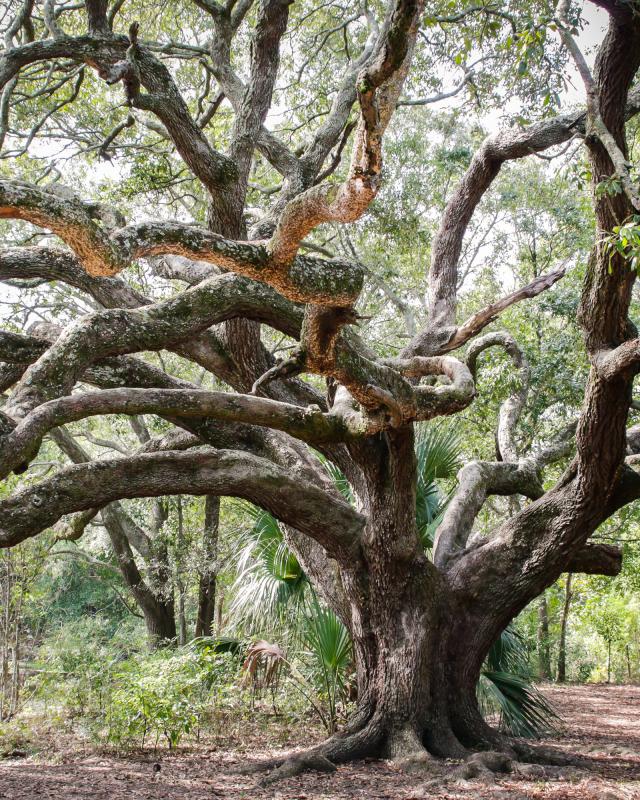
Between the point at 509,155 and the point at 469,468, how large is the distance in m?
2.94

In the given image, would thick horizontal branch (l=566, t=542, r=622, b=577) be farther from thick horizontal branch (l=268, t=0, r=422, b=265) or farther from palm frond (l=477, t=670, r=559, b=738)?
thick horizontal branch (l=268, t=0, r=422, b=265)

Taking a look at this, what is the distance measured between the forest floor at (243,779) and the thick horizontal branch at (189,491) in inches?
61.4

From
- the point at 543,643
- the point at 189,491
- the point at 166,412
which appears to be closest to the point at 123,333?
the point at 166,412

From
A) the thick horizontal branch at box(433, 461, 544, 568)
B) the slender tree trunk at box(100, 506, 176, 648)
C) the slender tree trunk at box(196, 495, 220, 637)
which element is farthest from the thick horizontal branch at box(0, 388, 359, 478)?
the slender tree trunk at box(100, 506, 176, 648)

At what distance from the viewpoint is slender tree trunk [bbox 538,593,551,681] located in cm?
1356

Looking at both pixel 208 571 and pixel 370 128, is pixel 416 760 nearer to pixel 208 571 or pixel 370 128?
pixel 370 128

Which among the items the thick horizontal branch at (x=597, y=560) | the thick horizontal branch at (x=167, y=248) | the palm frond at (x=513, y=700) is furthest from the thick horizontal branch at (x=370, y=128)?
the palm frond at (x=513, y=700)

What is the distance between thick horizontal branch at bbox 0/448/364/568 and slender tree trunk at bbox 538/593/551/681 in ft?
30.6

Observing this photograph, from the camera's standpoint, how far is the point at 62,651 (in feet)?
24.0

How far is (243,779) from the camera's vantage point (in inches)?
184

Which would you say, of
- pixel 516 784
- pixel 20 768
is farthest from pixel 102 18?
pixel 516 784

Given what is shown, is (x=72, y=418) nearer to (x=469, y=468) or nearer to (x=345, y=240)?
(x=469, y=468)

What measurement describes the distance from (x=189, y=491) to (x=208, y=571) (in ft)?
18.7

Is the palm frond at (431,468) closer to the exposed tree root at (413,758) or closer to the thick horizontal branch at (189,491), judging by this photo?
the thick horizontal branch at (189,491)
